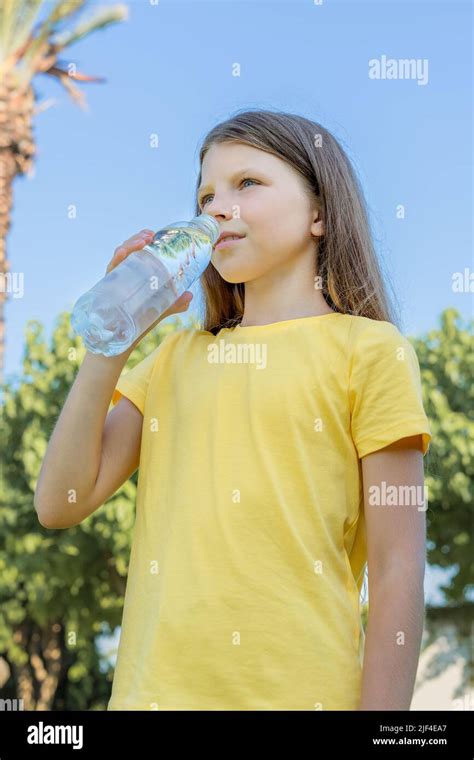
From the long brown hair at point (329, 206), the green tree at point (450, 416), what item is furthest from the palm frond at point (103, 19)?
the long brown hair at point (329, 206)

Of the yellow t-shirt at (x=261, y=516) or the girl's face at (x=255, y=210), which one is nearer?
the yellow t-shirt at (x=261, y=516)

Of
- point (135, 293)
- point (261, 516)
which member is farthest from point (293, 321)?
point (261, 516)

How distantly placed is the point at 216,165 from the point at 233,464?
671 millimetres

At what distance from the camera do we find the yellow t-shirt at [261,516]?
172cm

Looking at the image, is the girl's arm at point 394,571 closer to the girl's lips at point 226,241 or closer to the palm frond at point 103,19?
the girl's lips at point 226,241

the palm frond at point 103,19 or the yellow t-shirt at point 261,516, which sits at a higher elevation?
the palm frond at point 103,19

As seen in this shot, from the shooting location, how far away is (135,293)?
196cm

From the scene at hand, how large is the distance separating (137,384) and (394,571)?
67 cm

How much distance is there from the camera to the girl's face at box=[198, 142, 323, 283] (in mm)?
2061

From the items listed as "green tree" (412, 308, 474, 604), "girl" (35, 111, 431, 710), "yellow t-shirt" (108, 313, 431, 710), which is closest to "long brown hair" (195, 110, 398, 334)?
"girl" (35, 111, 431, 710)

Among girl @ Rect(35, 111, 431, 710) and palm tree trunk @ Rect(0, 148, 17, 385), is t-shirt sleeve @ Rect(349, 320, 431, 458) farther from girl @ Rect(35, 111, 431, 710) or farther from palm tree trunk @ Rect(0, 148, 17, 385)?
palm tree trunk @ Rect(0, 148, 17, 385)

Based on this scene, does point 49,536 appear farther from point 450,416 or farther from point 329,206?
point 329,206

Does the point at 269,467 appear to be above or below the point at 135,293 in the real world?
below
